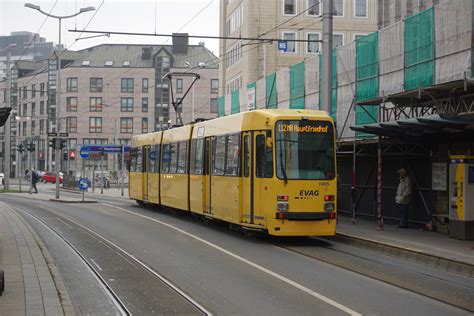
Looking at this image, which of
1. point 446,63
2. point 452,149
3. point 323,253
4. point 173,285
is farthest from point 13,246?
point 446,63

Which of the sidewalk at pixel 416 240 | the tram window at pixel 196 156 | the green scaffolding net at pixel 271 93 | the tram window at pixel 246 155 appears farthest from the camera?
the green scaffolding net at pixel 271 93

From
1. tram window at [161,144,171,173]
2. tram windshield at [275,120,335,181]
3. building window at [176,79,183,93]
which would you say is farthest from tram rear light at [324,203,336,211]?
building window at [176,79,183,93]

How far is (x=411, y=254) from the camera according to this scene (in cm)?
1342

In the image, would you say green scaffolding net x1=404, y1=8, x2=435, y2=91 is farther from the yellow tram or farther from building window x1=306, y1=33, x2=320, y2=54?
building window x1=306, y1=33, x2=320, y2=54

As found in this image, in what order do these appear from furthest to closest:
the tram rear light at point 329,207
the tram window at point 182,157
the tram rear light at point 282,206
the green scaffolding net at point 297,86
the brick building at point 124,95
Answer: the brick building at point 124,95 → the green scaffolding net at point 297,86 → the tram window at point 182,157 → the tram rear light at point 329,207 → the tram rear light at point 282,206

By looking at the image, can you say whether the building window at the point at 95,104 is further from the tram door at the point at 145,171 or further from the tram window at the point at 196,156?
the tram window at the point at 196,156

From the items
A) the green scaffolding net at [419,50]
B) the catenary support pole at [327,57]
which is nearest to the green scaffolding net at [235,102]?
the catenary support pole at [327,57]

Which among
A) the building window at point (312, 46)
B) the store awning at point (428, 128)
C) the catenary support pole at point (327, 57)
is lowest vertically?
the store awning at point (428, 128)

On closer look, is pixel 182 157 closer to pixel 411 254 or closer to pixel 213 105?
pixel 411 254

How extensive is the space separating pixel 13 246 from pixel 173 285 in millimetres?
5378

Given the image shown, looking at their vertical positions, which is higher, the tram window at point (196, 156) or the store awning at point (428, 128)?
the store awning at point (428, 128)

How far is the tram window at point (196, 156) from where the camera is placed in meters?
19.7

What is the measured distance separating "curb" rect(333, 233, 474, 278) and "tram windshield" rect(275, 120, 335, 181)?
5.73 feet

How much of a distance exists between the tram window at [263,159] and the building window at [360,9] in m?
41.3
